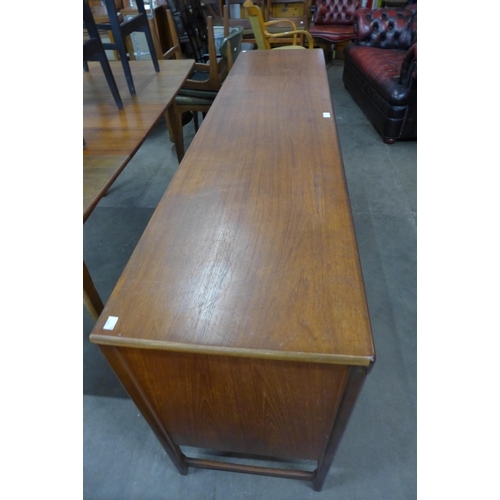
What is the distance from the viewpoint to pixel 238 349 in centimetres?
55

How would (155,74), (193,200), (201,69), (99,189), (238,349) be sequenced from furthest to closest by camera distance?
(201,69), (155,74), (99,189), (193,200), (238,349)

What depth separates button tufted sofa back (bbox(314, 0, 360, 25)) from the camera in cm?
410

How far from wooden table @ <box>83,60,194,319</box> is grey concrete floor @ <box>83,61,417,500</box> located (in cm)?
42

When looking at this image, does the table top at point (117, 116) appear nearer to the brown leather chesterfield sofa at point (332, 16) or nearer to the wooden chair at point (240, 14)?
the wooden chair at point (240, 14)

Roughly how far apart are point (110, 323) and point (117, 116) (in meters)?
1.14

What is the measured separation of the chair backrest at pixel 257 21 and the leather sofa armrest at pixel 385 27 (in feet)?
3.09

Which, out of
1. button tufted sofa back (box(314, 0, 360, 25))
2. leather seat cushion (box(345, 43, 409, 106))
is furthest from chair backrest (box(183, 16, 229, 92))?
button tufted sofa back (box(314, 0, 360, 25))

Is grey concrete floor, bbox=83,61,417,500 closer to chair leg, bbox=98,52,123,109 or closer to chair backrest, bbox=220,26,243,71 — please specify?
chair leg, bbox=98,52,123,109

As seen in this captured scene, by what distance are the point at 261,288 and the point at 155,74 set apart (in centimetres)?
173

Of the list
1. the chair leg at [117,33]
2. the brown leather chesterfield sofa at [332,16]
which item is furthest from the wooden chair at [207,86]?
the brown leather chesterfield sofa at [332,16]

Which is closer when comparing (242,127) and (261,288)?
(261,288)

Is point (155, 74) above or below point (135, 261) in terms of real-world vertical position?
above

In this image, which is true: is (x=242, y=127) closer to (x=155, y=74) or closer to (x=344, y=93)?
(x=155, y=74)

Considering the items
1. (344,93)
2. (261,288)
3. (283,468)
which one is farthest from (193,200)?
(344,93)
